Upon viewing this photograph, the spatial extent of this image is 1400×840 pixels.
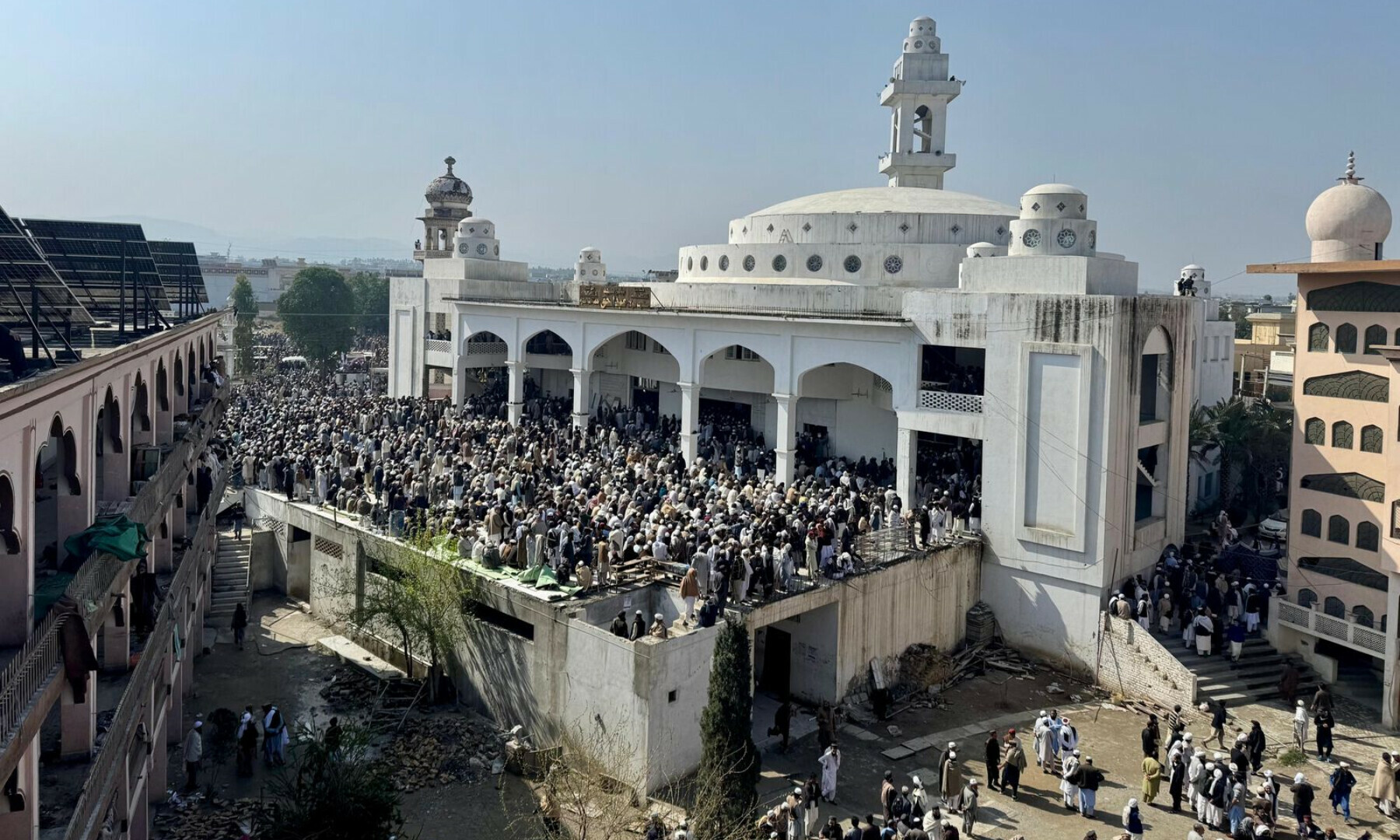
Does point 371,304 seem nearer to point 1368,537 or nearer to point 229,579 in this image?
point 229,579

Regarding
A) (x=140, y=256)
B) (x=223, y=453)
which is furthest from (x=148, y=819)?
(x=223, y=453)

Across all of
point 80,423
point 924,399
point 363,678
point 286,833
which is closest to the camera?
point 80,423

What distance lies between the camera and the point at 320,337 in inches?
2164

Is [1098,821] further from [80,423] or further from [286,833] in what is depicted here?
[80,423]

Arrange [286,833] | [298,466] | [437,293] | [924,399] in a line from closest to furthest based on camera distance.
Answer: [286,833], [924,399], [298,466], [437,293]

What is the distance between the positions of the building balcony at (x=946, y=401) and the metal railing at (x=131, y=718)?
14.6 m

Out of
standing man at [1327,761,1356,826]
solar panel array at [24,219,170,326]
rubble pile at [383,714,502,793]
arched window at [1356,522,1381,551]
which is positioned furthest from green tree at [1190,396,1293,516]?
solar panel array at [24,219,170,326]

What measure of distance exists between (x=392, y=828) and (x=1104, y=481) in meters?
14.3

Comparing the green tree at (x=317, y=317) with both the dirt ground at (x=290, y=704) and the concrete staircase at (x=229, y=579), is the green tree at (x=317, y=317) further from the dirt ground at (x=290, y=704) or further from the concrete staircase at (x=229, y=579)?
the dirt ground at (x=290, y=704)

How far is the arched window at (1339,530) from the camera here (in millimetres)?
19062

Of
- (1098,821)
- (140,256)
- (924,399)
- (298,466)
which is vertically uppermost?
(140,256)

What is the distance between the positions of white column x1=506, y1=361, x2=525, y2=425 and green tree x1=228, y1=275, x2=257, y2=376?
24.1 metres

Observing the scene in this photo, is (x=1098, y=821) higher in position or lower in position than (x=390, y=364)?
lower

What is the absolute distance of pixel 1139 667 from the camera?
61.5 feet
